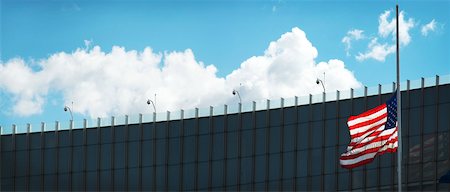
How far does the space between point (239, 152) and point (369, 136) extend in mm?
28896

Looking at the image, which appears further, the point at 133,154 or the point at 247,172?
the point at 133,154

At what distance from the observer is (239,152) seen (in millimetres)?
64625

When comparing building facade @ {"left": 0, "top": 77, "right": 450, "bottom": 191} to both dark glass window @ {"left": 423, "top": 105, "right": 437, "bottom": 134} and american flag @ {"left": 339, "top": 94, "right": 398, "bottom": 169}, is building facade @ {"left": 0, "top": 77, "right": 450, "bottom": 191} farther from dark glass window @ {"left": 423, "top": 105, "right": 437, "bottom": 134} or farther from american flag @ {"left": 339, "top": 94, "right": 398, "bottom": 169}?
american flag @ {"left": 339, "top": 94, "right": 398, "bottom": 169}

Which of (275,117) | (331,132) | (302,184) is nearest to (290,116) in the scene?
(275,117)

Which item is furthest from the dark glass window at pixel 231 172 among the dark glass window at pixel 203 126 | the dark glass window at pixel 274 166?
the dark glass window at pixel 203 126

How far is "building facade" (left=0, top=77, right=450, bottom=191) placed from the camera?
194ft

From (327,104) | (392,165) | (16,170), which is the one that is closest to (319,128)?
(327,104)

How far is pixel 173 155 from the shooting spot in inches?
2608

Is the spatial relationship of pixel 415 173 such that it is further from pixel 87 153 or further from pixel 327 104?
pixel 87 153

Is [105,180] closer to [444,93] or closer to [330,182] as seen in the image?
[330,182]

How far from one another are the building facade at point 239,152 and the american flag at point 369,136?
76.2 ft

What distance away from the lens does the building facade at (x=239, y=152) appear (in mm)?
59281

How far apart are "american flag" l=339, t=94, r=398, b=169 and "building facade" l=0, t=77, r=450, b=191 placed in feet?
76.2

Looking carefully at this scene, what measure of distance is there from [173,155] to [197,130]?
275cm
